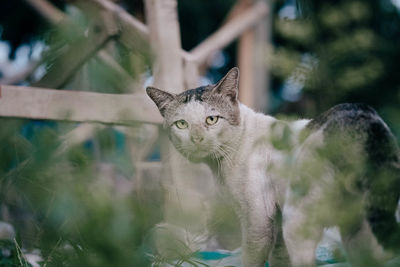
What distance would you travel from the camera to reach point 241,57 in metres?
4.22

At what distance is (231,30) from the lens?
11.3 feet

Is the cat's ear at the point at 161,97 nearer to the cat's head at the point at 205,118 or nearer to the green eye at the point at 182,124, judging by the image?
the cat's head at the point at 205,118

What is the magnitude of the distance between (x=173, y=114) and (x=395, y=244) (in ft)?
3.45

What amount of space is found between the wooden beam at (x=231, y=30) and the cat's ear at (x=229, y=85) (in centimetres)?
126

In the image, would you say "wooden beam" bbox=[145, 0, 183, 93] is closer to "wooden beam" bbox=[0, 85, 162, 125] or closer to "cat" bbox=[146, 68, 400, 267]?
"wooden beam" bbox=[0, 85, 162, 125]

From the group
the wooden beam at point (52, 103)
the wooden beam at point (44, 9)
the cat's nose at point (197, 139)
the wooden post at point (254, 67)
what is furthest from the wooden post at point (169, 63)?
the wooden post at point (254, 67)

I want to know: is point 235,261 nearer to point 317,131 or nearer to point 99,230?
point 317,131

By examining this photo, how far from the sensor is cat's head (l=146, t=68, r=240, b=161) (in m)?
1.57

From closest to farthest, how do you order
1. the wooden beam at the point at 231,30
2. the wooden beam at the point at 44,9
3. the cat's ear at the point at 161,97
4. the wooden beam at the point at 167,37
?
the cat's ear at the point at 161,97, the wooden beam at the point at 167,37, the wooden beam at the point at 231,30, the wooden beam at the point at 44,9

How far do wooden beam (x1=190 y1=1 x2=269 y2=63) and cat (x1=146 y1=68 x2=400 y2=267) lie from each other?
1316mm

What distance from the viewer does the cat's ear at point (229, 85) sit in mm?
1600

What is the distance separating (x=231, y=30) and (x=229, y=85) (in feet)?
6.43

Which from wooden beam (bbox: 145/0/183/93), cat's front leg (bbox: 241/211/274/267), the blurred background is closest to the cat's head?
the blurred background

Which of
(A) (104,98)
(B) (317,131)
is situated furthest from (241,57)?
(B) (317,131)
